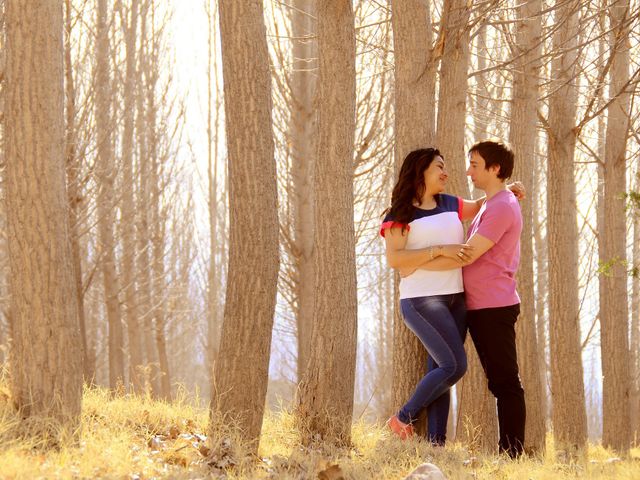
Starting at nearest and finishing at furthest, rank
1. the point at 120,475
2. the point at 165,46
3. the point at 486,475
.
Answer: the point at 120,475
the point at 486,475
the point at 165,46

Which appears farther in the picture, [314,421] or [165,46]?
[165,46]

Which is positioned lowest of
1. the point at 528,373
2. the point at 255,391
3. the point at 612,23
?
the point at 528,373

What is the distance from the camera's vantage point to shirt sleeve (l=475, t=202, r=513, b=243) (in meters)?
4.98

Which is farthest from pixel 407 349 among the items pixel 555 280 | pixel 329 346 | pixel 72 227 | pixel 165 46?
pixel 165 46

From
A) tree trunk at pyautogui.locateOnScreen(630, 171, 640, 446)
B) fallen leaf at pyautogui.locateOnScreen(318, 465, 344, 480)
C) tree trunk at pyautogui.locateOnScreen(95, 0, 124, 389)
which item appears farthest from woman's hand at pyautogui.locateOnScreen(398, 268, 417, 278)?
tree trunk at pyautogui.locateOnScreen(630, 171, 640, 446)

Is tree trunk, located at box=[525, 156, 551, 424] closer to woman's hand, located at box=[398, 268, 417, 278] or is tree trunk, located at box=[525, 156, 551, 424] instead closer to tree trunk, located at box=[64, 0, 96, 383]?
tree trunk, located at box=[64, 0, 96, 383]

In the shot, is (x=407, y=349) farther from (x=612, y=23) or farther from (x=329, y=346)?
(x=612, y=23)

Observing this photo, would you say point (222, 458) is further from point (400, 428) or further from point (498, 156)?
point (498, 156)

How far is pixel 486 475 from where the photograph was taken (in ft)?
14.4

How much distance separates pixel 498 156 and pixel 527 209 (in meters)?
2.79

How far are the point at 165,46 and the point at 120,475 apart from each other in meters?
12.6

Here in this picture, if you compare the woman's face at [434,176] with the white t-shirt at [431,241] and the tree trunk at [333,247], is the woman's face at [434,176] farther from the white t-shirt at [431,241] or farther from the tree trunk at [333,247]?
the tree trunk at [333,247]

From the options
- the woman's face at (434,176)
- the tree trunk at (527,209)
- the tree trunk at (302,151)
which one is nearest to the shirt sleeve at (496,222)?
the woman's face at (434,176)

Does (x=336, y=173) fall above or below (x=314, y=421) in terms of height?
above
